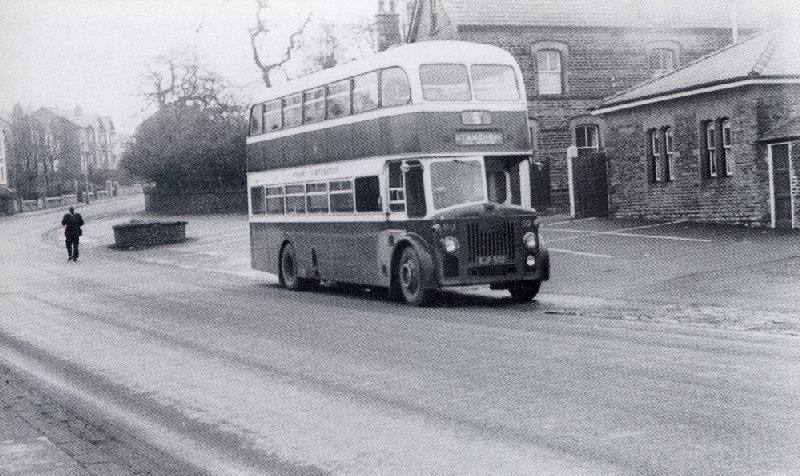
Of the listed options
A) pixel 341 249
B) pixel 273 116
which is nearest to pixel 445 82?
pixel 341 249

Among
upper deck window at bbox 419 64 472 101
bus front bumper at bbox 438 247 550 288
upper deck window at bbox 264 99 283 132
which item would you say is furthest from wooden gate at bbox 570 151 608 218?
bus front bumper at bbox 438 247 550 288

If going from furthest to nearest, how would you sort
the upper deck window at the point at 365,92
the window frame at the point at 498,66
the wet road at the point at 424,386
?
the upper deck window at the point at 365,92
the window frame at the point at 498,66
the wet road at the point at 424,386

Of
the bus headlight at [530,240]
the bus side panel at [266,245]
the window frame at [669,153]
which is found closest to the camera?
the bus headlight at [530,240]

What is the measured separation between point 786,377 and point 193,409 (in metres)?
4.99

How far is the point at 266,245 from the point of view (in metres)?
25.9

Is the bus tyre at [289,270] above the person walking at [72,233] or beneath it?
beneath

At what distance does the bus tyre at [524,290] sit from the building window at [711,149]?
13700 millimetres

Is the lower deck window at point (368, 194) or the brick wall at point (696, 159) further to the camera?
the brick wall at point (696, 159)

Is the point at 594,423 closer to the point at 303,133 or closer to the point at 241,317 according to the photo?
the point at 241,317

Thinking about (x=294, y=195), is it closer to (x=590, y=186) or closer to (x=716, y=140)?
(x=716, y=140)

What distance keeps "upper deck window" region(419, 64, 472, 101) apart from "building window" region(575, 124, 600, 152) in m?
27.3

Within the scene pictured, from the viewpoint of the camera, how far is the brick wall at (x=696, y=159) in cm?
2902

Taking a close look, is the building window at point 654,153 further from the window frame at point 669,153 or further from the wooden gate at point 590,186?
the wooden gate at point 590,186

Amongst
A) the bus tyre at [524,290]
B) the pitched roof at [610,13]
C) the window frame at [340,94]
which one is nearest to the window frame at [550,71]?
the pitched roof at [610,13]
